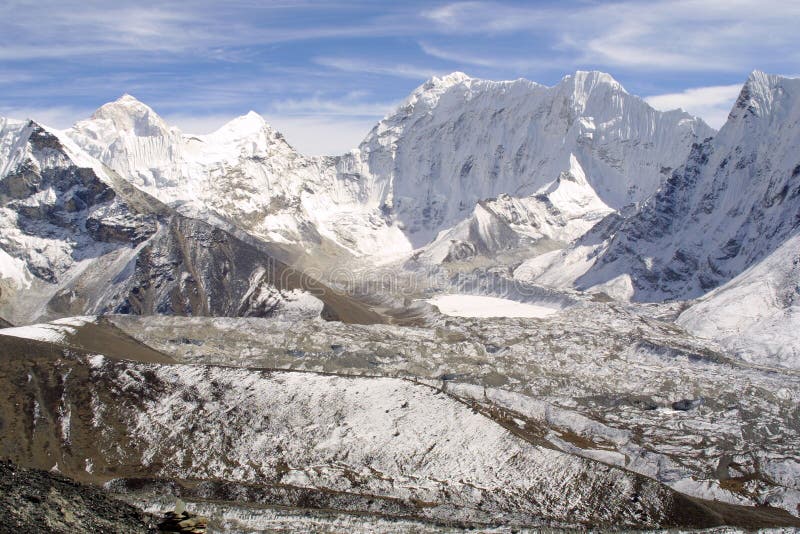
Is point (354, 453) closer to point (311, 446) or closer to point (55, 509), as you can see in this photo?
point (311, 446)

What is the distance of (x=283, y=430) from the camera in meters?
129

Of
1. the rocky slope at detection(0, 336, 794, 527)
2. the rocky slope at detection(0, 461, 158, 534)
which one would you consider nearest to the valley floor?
the rocky slope at detection(0, 336, 794, 527)

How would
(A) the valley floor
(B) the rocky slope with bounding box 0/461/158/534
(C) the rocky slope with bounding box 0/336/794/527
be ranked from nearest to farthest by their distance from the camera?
(B) the rocky slope with bounding box 0/461/158/534 → (A) the valley floor → (C) the rocky slope with bounding box 0/336/794/527

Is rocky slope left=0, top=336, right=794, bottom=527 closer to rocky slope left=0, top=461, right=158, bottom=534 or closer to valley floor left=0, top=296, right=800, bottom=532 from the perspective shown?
valley floor left=0, top=296, right=800, bottom=532

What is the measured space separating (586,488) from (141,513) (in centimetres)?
5919

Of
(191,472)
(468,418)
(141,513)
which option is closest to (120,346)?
(191,472)

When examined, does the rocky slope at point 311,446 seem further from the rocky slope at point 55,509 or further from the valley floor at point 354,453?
the rocky slope at point 55,509

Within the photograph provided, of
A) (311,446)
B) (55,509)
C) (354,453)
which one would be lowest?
(354,453)

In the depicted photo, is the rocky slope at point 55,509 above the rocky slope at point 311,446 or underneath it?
above

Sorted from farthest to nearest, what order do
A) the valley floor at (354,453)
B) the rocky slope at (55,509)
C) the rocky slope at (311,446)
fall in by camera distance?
1. the rocky slope at (311,446)
2. the valley floor at (354,453)
3. the rocky slope at (55,509)

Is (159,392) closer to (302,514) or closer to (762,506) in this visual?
(302,514)

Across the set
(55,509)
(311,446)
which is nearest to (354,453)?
(311,446)

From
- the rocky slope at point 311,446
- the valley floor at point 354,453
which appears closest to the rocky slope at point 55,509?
the valley floor at point 354,453

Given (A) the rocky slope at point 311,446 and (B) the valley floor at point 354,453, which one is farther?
(A) the rocky slope at point 311,446
